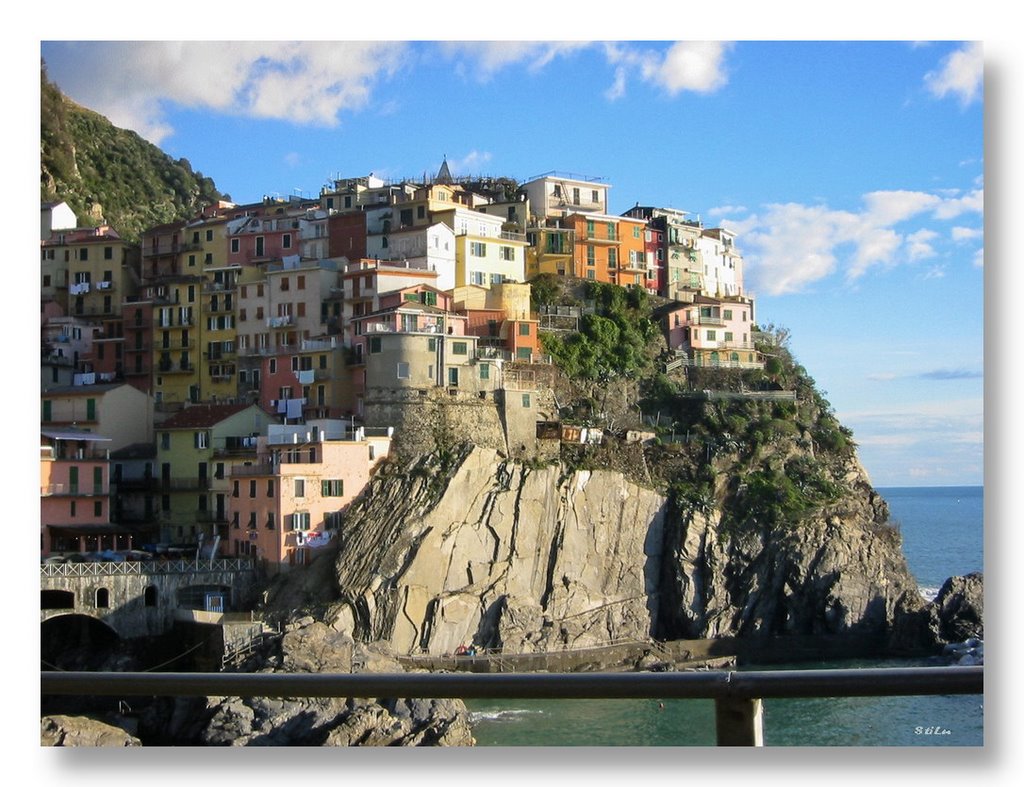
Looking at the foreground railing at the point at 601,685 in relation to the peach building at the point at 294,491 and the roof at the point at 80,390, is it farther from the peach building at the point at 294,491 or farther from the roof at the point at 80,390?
the roof at the point at 80,390

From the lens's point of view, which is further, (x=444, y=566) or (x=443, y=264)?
(x=443, y=264)

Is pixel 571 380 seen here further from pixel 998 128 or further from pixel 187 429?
pixel 998 128

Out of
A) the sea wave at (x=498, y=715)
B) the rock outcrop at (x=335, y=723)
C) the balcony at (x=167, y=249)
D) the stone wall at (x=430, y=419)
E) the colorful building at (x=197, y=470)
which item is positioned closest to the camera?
the sea wave at (x=498, y=715)

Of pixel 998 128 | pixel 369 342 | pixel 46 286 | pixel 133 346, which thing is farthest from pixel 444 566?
pixel 998 128

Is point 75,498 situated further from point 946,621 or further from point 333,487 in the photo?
point 946,621

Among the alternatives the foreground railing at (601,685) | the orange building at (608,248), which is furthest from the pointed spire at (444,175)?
the foreground railing at (601,685)

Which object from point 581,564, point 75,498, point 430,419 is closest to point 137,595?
point 75,498
